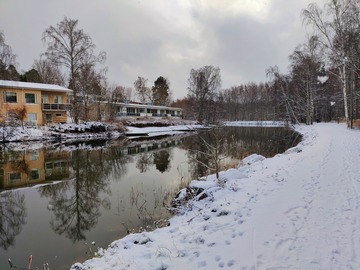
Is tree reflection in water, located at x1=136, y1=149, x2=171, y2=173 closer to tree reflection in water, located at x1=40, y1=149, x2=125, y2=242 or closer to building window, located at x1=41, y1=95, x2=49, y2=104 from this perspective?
tree reflection in water, located at x1=40, y1=149, x2=125, y2=242

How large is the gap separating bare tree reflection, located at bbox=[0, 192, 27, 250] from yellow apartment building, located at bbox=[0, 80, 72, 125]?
23.2m

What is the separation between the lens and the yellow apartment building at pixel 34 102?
30797mm

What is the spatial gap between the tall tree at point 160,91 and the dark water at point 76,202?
65520 millimetres

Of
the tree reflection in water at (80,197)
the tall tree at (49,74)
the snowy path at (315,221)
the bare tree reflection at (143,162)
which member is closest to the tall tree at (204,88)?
the tall tree at (49,74)

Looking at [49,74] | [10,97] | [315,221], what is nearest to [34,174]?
[315,221]

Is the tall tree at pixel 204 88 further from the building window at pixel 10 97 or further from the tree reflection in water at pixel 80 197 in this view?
the tree reflection in water at pixel 80 197

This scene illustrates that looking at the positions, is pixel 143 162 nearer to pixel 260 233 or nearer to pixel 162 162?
pixel 162 162

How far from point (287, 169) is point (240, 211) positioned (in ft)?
15.5

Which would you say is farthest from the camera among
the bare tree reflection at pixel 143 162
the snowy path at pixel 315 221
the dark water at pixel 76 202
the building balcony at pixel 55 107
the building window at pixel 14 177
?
the building balcony at pixel 55 107

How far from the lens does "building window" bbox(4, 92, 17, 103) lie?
3122cm

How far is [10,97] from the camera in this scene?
3161 centimetres

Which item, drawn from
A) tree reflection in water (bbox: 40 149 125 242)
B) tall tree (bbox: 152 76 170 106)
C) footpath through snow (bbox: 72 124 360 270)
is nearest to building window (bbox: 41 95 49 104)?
tree reflection in water (bbox: 40 149 125 242)

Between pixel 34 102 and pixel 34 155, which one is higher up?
pixel 34 102

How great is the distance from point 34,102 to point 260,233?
36.4 meters
